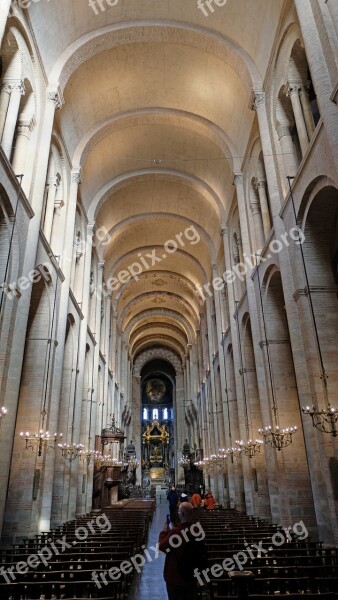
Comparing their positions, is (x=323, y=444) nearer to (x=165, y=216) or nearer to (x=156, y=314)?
(x=165, y=216)

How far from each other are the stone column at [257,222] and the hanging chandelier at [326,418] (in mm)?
8233

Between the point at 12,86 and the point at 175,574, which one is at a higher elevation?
the point at 12,86

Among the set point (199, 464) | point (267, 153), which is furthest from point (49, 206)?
point (199, 464)

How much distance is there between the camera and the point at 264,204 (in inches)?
649

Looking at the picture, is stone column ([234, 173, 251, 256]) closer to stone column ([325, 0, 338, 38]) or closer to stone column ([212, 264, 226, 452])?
stone column ([212, 264, 226, 452])

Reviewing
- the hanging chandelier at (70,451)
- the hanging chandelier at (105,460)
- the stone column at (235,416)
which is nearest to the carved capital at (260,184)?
the stone column at (235,416)

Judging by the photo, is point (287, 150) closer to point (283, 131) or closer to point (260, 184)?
point (283, 131)

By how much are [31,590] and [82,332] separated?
559 inches

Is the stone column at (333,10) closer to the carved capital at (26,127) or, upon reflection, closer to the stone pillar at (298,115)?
the stone pillar at (298,115)

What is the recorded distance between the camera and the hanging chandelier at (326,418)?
913cm

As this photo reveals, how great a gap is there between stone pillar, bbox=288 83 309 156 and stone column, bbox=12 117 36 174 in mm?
7897

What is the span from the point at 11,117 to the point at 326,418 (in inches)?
422

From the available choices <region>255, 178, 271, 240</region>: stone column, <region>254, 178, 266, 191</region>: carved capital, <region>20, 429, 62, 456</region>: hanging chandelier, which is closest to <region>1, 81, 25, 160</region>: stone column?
<region>20, 429, 62, 456</region>: hanging chandelier

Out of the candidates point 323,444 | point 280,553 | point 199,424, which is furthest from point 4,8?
point 199,424
